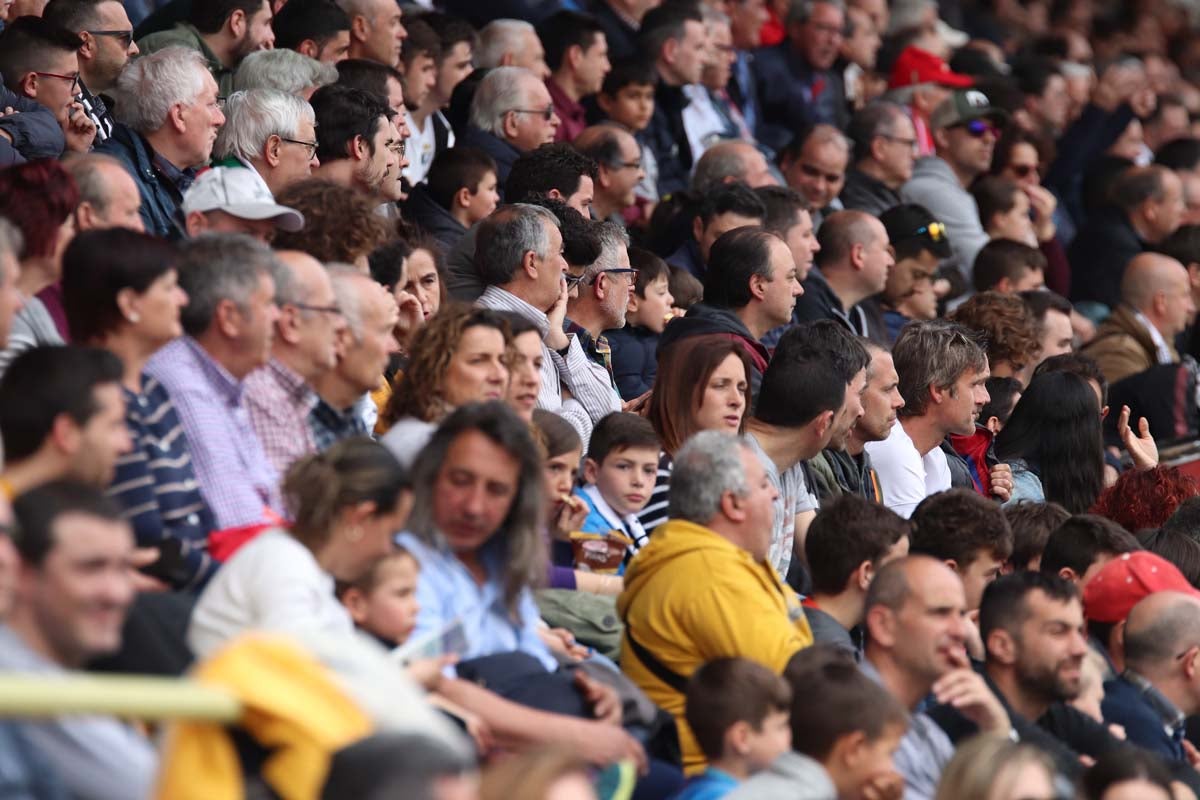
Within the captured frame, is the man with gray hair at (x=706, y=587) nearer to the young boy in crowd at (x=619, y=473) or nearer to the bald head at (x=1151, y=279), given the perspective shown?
the young boy in crowd at (x=619, y=473)

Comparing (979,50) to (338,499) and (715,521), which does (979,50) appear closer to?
(715,521)

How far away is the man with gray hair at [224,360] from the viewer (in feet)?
16.1

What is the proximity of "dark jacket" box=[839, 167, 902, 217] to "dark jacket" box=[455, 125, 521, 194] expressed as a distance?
2.48 meters

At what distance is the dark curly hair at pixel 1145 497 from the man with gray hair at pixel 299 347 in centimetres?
354

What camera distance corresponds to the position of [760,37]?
13.4 meters

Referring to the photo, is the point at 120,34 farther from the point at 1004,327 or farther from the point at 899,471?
the point at 1004,327

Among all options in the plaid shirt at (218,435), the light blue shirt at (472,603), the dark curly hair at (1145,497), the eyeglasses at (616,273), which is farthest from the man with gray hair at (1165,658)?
the plaid shirt at (218,435)

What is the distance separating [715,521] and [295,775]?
7.80 feet

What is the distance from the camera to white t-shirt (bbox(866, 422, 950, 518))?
7.46 m

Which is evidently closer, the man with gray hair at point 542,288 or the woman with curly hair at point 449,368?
the woman with curly hair at point 449,368

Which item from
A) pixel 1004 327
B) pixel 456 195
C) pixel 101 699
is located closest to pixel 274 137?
pixel 456 195

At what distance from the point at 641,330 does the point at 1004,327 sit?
1621 mm

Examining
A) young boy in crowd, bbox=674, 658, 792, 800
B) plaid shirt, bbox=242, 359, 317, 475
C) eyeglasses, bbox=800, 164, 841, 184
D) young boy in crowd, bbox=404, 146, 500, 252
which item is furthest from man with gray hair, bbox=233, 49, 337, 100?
young boy in crowd, bbox=674, 658, 792, 800

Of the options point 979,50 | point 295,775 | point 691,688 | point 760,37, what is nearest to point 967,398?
point 691,688
